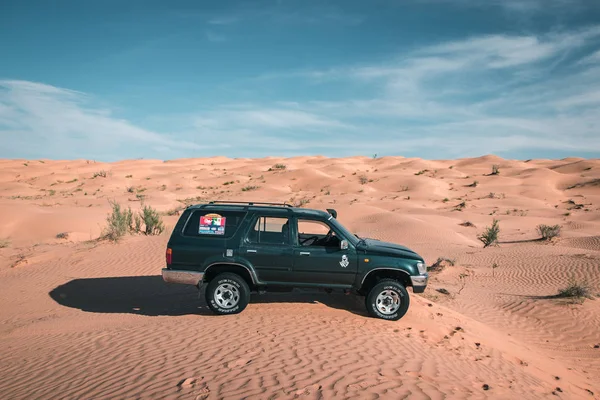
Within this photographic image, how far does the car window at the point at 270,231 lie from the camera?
742 centimetres

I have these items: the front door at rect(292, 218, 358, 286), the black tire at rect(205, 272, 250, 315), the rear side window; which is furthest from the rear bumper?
the front door at rect(292, 218, 358, 286)

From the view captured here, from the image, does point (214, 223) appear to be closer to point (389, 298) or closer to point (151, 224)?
point (389, 298)

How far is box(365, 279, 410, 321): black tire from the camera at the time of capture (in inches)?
287

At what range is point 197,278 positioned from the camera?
23.7ft

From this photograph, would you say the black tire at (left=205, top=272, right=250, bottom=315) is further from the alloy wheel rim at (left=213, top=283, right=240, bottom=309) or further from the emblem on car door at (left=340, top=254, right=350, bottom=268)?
the emblem on car door at (left=340, top=254, right=350, bottom=268)

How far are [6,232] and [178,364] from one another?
21.3 m

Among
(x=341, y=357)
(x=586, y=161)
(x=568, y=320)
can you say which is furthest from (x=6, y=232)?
(x=586, y=161)

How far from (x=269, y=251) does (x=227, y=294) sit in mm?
1142

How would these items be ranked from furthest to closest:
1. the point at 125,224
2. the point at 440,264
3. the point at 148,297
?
the point at 125,224 < the point at 440,264 < the point at 148,297

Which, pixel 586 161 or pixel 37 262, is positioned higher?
pixel 586 161

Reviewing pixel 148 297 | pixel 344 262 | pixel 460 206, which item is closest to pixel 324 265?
pixel 344 262

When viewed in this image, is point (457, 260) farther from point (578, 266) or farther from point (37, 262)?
point (37, 262)

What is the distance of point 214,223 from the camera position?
7465mm

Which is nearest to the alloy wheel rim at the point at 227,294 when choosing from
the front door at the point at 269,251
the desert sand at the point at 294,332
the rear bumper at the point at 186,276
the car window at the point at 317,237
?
the desert sand at the point at 294,332
